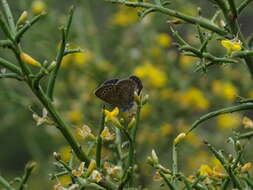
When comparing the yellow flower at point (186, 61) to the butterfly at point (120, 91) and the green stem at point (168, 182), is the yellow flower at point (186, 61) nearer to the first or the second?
the butterfly at point (120, 91)

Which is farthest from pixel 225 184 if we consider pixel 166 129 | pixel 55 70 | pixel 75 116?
pixel 75 116

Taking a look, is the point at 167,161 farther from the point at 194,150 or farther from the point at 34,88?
the point at 34,88

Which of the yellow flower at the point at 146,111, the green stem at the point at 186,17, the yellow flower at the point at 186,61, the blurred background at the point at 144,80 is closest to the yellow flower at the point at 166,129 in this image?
the blurred background at the point at 144,80

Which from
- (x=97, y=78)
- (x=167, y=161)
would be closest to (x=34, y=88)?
(x=97, y=78)

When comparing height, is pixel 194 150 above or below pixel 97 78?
below

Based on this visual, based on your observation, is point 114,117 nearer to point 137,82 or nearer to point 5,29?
point 137,82
